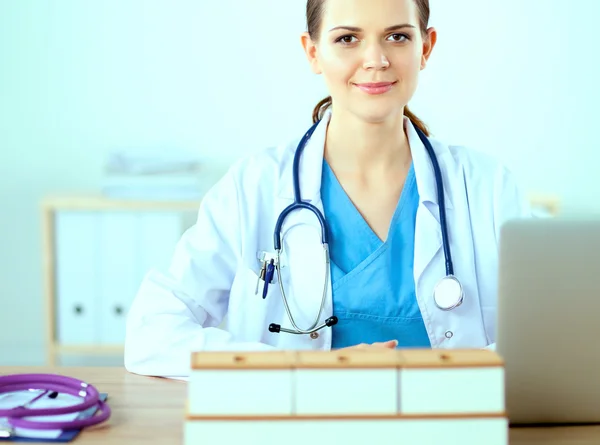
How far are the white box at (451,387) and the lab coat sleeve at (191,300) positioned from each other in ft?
1.67

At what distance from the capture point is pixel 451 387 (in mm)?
968

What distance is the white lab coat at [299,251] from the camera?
172 centimetres

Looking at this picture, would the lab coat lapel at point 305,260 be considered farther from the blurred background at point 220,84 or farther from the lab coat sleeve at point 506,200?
the blurred background at point 220,84

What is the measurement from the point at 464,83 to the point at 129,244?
4.81 ft

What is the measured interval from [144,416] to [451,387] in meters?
0.49

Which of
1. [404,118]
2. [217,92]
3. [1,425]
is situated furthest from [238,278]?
[217,92]

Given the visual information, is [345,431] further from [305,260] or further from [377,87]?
[377,87]

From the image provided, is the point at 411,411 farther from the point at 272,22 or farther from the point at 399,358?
the point at 272,22

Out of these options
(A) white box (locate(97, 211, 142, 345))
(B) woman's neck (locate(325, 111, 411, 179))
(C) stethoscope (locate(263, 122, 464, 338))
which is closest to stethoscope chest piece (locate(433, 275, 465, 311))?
(C) stethoscope (locate(263, 122, 464, 338))

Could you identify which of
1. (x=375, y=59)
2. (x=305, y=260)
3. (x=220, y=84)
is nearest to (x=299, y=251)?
(x=305, y=260)

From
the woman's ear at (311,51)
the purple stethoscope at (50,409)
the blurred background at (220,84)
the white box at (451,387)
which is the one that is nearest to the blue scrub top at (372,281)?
the woman's ear at (311,51)

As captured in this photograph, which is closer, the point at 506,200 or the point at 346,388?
the point at 346,388

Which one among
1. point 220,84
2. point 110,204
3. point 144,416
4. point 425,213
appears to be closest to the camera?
point 144,416

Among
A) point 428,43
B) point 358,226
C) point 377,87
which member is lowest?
point 358,226
